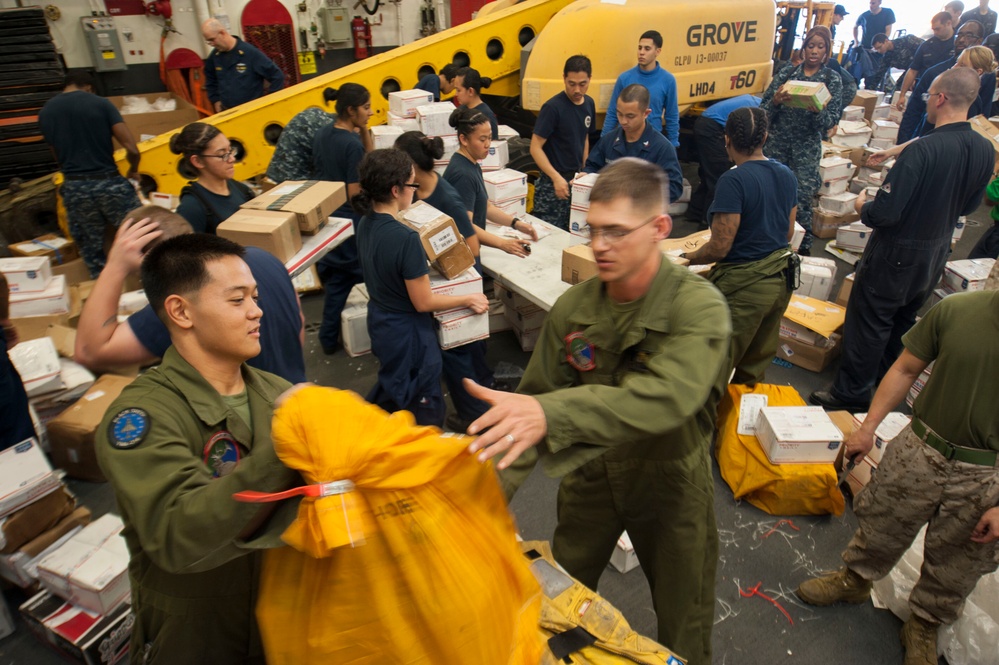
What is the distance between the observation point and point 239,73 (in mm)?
6121

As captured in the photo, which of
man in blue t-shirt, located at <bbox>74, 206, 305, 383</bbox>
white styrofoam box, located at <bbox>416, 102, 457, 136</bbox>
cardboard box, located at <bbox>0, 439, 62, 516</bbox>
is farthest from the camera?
white styrofoam box, located at <bbox>416, 102, 457, 136</bbox>

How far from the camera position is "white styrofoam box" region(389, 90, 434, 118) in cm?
544

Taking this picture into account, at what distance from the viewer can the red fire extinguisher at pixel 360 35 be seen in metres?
8.97

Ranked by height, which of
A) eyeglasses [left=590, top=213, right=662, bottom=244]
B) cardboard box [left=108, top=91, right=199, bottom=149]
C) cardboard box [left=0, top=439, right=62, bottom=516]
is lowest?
cardboard box [left=0, top=439, right=62, bottom=516]

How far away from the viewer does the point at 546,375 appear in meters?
1.92

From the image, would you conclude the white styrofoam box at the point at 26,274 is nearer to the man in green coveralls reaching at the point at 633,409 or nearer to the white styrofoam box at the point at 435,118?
the white styrofoam box at the point at 435,118

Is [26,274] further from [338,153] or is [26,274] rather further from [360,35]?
[360,35]

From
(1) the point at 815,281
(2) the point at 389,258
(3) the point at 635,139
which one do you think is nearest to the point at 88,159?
(2) the point at 389,258

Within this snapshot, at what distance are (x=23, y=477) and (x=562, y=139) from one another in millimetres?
4322

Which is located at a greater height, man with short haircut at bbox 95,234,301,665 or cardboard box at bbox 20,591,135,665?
man with short haircut at bbox 95,234,301,665

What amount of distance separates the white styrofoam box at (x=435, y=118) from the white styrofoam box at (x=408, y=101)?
25 cm

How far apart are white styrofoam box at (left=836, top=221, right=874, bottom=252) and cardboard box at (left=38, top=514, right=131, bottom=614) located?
6.54 meters

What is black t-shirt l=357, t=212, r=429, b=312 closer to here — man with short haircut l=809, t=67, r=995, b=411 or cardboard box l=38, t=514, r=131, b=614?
cardboard box l=38, t=514, r=131, b=614

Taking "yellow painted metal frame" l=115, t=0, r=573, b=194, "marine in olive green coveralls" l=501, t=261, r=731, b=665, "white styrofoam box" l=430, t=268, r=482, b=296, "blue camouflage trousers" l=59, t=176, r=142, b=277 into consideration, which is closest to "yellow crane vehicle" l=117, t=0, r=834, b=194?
Result: "yellow painted metal frame" l=115, t=0, r=573, b=194
